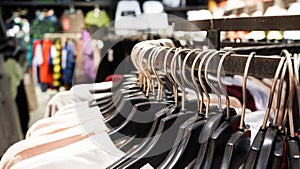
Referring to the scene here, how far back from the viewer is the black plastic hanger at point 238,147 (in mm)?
387

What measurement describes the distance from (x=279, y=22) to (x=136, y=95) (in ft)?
0.97

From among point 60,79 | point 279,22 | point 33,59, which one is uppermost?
point 279,22

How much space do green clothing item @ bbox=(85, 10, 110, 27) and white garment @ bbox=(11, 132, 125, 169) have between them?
2.73 m

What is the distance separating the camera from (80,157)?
0.55m

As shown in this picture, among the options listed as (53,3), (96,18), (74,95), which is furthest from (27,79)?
(74,95)

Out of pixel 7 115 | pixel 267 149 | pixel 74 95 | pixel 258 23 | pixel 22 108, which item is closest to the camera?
pixel 267 149

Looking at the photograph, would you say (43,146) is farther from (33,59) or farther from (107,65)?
(33,59)

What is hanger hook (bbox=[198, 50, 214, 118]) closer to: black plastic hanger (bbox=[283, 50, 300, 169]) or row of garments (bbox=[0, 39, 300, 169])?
row of garments (bbox=[0, 39, 300, 169])

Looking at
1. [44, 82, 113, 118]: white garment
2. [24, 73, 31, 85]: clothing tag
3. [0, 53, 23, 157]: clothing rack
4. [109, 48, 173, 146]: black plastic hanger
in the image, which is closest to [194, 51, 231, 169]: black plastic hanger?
[109, 48, 173, 146]: black plastic hanger

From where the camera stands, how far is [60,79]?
304 cm

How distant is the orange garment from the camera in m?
2.99

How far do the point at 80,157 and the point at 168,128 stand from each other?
6.8 inches

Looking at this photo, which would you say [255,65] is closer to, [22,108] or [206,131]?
[206,131]

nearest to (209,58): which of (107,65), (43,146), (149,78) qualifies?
(149,78)
